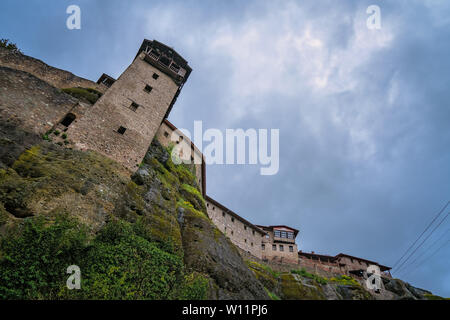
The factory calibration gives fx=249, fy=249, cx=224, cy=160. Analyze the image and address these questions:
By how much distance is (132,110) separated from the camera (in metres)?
18.2

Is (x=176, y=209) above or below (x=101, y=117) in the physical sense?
below

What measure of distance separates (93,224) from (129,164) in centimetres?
586

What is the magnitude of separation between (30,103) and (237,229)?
32.5 metres

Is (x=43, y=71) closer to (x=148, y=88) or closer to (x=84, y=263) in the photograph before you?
(x=148, y=88)

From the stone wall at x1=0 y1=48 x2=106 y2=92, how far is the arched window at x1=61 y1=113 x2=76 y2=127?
795 centimetres

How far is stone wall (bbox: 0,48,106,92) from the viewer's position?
18219 millimetres

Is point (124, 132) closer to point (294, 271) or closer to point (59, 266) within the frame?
point (59, 266)

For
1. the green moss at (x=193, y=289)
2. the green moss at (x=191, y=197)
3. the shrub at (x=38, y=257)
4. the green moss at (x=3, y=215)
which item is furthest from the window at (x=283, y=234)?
the green moss at (x=3, y=215)

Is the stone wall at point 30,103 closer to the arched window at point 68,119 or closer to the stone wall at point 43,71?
the arched window at point 68,119

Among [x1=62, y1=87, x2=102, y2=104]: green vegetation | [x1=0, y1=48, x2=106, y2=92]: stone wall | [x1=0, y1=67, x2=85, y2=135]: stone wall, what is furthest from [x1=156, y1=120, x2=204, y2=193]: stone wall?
[x1=0, y1=67, x2=85, y2=135]: stone wall

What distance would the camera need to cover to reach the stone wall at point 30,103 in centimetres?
1229

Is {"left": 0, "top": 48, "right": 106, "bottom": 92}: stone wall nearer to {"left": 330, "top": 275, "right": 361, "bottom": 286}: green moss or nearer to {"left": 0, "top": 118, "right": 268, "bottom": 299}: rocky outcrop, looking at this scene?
{"left": 0, "top": 118, "right": 268, "bottom": 299}: rocky outcrop

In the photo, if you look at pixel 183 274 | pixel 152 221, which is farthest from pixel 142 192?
pixel 183 274
